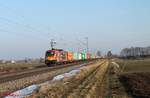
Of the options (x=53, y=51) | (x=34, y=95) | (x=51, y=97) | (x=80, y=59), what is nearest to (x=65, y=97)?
(x=51, y=97)

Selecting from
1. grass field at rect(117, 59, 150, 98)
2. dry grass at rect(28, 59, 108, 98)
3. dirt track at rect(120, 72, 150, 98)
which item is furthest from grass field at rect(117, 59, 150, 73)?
dry grass at rect(28, 59, 108, 98)

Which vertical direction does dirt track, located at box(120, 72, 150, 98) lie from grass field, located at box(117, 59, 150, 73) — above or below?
below

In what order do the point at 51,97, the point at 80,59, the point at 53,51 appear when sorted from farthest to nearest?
the point at 80,59, the point at 53,51, the point at 51,97

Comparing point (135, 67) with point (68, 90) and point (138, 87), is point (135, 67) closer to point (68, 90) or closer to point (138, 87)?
point (138, 87)

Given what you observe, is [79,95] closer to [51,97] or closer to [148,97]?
[51,97]

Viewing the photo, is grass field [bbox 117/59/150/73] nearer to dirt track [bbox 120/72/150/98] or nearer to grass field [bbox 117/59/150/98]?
grass field [bbox 117/59/150/98]

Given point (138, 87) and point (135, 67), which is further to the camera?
point (135, 67)

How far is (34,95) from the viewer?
667 inches

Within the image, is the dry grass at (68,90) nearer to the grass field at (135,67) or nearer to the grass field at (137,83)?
the grass field at (137,83)

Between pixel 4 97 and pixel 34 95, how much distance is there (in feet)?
5.03

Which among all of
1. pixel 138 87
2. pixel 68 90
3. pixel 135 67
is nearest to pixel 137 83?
pixel 138 87

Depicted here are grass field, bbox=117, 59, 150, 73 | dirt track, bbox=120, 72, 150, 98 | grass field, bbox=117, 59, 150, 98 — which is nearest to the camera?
dirt track, bbox=120, 72, 150, 98

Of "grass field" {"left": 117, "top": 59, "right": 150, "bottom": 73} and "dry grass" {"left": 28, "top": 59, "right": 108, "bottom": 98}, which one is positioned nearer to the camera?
"dry grass" {"left": 28, "top": 59, "right": 108, "bottom": 98}

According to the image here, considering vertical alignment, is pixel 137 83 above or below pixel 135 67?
below
